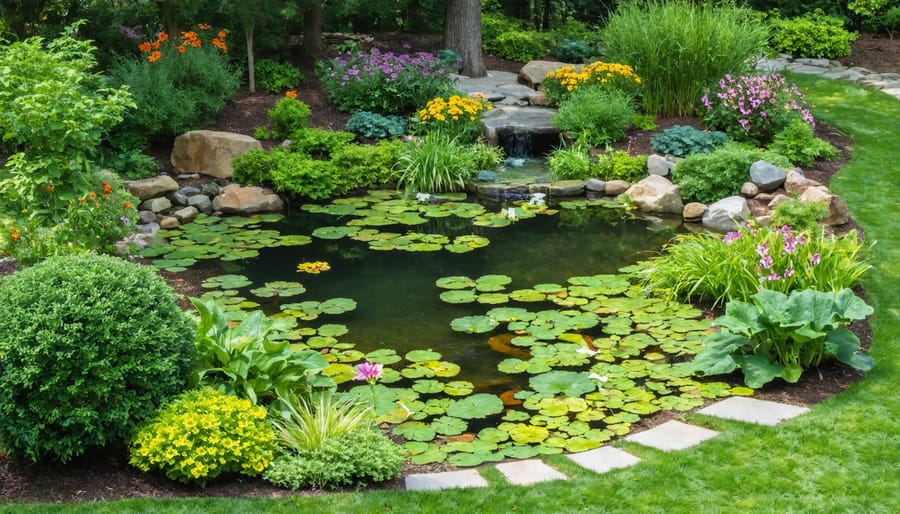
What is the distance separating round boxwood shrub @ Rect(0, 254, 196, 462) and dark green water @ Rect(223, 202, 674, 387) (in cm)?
224

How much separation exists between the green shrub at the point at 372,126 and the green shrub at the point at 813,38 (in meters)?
7.92

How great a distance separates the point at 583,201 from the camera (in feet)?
35.3

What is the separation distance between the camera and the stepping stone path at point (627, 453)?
15.1 ft

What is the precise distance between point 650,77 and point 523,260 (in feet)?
17.2

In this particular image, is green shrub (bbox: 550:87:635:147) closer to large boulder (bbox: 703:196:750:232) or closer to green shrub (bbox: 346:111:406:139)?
green shrub (bbox: 346:111:406:139)

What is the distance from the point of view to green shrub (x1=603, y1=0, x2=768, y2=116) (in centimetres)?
1216

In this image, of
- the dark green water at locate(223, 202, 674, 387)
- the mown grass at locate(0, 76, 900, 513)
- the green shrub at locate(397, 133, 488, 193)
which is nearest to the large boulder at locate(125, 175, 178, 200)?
the dark green water at locate(223, 202, 674, 387)

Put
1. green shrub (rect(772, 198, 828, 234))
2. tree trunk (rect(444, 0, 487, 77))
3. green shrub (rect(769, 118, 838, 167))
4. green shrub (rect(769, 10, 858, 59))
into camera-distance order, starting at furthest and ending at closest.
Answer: green shrub (rect(769, 10, 858, 59)) → tree trunk (rect(444, 0, 487, 77)) → green shrub (rect(769, 118, 838, 167)) → green shrub (rect(772, 198, 828, 234))

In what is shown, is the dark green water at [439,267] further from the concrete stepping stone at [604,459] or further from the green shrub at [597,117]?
the green shrub at [597,117]

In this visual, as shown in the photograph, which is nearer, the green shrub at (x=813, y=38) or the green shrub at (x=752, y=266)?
the green shrub at (x=752, y=266)

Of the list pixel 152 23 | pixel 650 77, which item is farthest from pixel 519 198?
pixel 152 23

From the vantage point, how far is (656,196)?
1027cm

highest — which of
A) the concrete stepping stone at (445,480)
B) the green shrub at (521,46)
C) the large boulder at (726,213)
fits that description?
the green shrub at (521,46)

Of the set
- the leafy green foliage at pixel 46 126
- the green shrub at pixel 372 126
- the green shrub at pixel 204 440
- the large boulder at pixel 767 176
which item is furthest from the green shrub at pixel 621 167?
the green shrub at pixel 204 440
